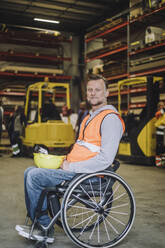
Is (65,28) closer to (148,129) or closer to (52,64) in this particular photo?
(52,64)

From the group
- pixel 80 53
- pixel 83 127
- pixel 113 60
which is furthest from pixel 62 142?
pixel 80 53

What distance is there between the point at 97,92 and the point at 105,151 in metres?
0.60

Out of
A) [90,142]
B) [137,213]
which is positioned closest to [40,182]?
[90,142]

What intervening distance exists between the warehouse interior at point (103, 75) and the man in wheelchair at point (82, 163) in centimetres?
33

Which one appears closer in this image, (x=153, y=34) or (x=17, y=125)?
(x=153, y=34)

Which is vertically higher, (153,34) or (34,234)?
(153,34)

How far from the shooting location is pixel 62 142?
9594mm

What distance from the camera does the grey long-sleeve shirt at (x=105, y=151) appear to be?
270cm

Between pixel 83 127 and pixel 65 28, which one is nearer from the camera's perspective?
pixel 83 127

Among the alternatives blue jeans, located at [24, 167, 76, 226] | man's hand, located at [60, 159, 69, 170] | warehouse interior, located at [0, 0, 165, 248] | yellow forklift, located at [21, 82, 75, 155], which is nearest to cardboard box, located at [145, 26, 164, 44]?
warehouse interior, located at [0, 0, 165, 248]

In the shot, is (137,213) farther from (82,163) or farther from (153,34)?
(153,34)

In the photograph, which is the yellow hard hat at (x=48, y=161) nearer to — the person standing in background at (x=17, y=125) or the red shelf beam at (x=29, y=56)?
the person standing in background at (x=17, y=125)

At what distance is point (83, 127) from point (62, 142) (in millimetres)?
6621

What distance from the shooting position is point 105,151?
2719 millimetres
